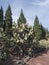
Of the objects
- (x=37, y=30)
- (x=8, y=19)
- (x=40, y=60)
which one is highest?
(x=8, y=19)

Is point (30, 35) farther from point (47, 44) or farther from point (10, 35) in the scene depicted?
point (47, 44)

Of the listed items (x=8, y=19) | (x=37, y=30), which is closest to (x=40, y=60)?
(x=8, y=19)

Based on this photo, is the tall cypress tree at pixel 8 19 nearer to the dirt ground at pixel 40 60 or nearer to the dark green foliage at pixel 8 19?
the dark green foliage at pixel 8 19

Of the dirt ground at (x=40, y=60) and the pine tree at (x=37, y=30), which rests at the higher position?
the pine tree at (x=37, y=30)

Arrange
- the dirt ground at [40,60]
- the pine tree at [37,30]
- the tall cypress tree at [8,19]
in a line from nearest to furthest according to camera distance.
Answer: the dirt ground at [40,60] → the tall cypress tree at [8,19] → the pine tree at [37,30]

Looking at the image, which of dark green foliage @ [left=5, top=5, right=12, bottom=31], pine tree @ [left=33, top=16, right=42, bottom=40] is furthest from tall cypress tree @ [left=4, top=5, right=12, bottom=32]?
pine tree @ [left=33, top=16, right=42, bottom=40]

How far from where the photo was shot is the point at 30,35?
86.4 ft

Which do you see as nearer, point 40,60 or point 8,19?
point 40,60

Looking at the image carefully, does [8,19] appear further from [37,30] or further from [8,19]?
[37,30]

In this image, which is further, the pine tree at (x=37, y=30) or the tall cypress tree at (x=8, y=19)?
the pine tree at (x=37, y=30)

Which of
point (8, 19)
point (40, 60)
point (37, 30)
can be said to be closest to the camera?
point (40, 60)

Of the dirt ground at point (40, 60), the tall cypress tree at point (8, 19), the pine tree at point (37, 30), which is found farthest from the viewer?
the pine tree at point (37, 30)

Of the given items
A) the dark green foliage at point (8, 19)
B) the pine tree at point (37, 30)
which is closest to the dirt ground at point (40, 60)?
the dark green foliage at point (8, 19)

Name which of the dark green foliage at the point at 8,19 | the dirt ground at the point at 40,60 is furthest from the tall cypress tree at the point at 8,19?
the dirt ground at the point at 40,60
